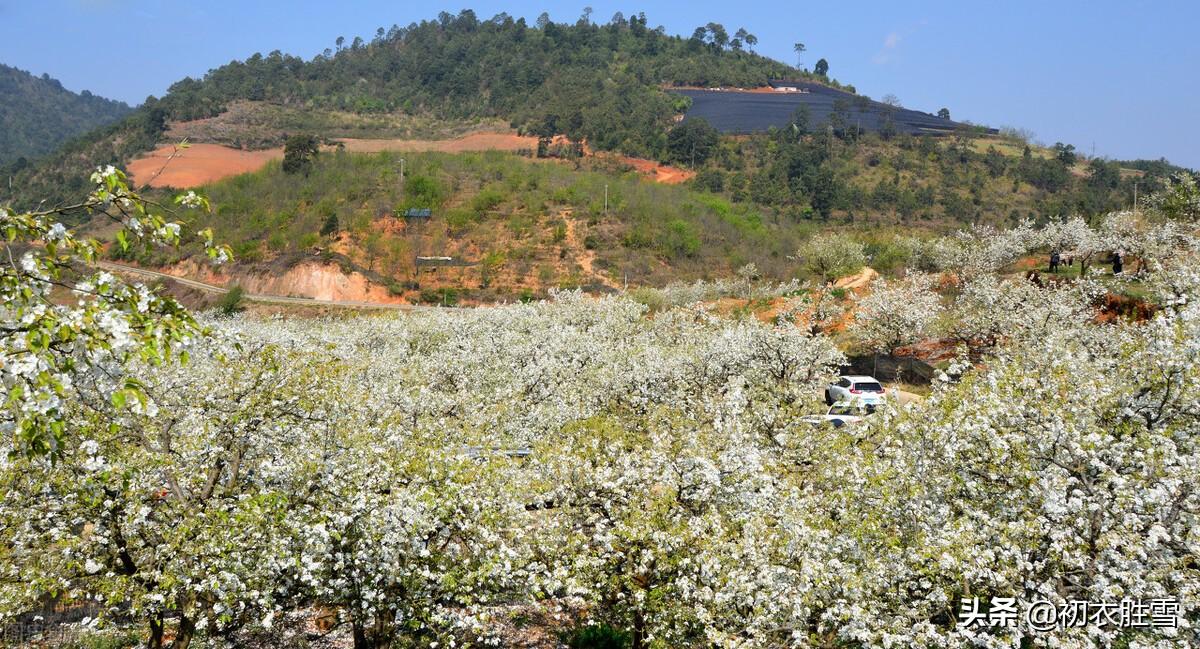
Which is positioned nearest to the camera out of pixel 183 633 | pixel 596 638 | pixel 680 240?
pixel 183 633

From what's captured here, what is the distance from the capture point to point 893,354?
44.4 metres

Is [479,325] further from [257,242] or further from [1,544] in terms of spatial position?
[257,242]

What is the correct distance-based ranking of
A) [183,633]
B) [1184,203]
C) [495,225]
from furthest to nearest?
1. [495,225]
2. [1184,203]
3. [183,633]

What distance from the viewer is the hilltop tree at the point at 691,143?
421ft

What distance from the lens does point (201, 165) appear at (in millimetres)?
123562

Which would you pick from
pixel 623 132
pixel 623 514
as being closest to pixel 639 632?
pixel 623 514

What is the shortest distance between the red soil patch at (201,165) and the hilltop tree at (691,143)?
201 feet

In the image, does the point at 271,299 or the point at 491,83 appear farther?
the point at 491,83

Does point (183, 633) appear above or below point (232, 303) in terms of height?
above

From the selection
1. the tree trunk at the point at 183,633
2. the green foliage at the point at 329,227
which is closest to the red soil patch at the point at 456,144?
the green foliage at the point at 329,227

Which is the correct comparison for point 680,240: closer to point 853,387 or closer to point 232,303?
point 232,303

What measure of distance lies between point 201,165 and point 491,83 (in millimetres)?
63516

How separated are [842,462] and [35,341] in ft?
43.1

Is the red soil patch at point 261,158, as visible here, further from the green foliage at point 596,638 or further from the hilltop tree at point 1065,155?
the green foliage at point 596,638
